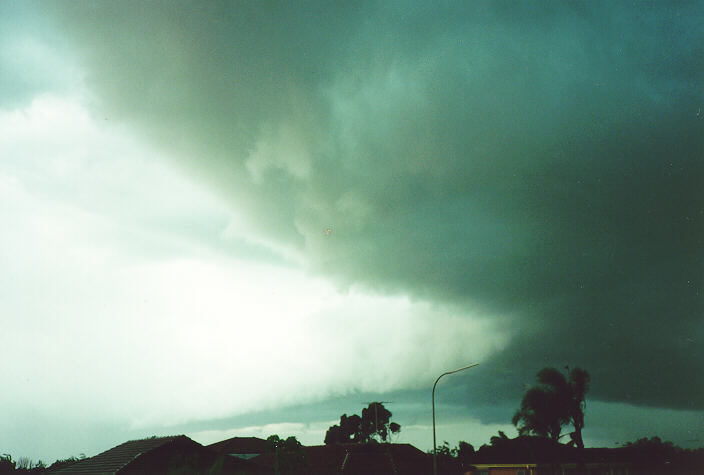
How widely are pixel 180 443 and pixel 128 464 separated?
379cm

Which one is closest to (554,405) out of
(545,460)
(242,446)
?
(545,460)

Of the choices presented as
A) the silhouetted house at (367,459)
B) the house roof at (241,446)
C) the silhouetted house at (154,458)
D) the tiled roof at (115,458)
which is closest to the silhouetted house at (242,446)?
the house roof at (241,446)

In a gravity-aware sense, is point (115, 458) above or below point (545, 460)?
below

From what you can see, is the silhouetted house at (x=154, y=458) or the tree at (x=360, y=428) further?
the tree at (x=360, y=428)

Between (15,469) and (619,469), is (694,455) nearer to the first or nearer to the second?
(619,469)

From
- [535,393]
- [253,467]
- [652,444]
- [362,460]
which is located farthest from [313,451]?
[652,444]

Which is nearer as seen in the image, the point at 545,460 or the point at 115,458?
the point at 115,458

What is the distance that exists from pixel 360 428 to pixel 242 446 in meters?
48.4

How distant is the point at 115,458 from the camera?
4534 centimetres

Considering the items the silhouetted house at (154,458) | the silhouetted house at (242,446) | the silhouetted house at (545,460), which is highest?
the silhouetted house at (242,446)

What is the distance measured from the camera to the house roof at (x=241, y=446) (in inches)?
3447

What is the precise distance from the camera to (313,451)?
84000 millimetres

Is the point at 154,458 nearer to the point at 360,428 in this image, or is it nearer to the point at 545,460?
the point at 545,460

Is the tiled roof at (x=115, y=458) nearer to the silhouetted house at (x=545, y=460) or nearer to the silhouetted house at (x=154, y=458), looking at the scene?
the silhouetted house at (x=154, y=458)
